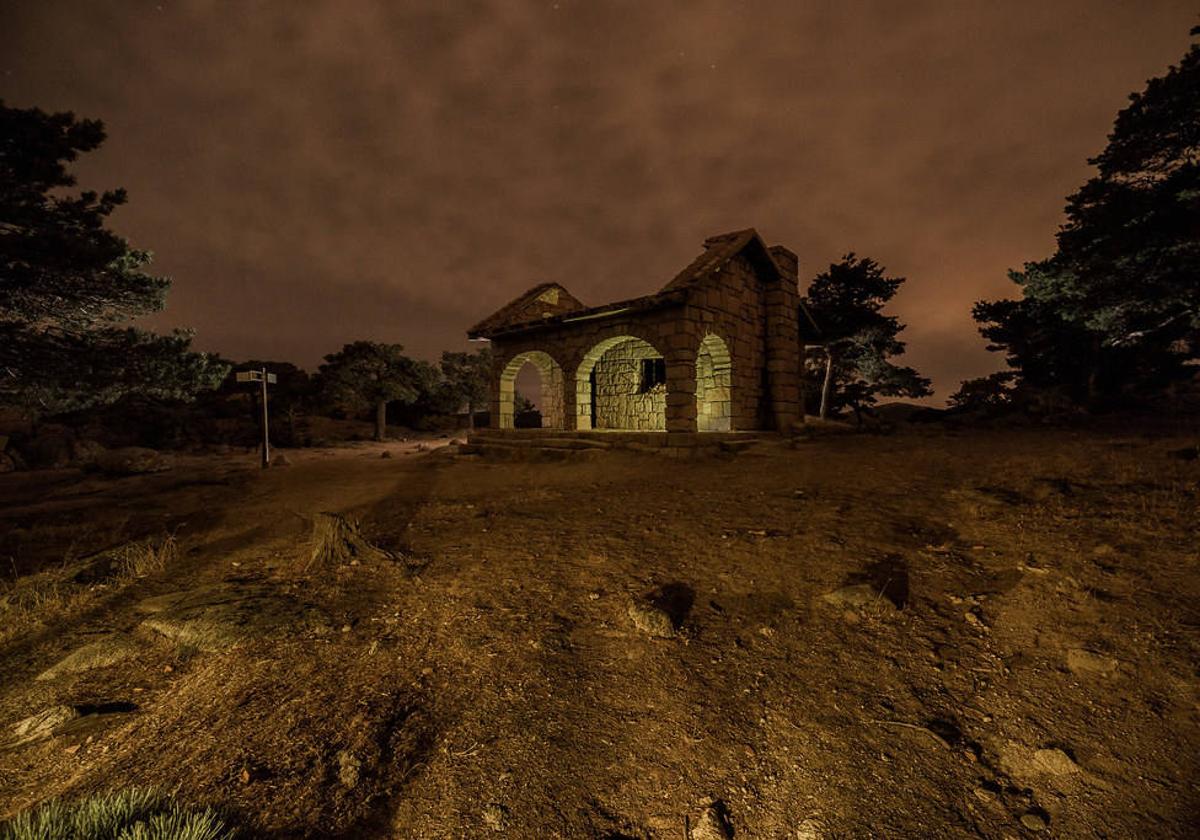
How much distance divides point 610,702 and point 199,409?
2788cm

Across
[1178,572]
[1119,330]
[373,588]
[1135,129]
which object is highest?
[1135,129]

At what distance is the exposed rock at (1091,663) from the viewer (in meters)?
2.54

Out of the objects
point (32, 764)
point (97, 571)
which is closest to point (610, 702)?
point (32, 764)

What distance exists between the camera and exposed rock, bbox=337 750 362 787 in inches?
81.1

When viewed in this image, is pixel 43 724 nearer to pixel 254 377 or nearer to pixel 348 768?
pixel 348 768

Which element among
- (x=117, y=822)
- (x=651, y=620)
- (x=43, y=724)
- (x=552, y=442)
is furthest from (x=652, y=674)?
(x=552, y=442)

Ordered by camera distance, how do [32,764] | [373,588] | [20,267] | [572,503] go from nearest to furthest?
[32,764] → [373,588] → [572,503] → [20,267]

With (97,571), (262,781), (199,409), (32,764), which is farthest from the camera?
(199,409)

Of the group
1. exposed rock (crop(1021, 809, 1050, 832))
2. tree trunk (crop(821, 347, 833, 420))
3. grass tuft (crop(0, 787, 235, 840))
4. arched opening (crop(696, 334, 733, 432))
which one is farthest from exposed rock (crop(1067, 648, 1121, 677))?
tree trunk (crop(821, 347, 833, 420))

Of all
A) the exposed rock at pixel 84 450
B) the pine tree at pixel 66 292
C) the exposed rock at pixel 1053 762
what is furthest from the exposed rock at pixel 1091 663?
the exposed rock at pixel 84 450

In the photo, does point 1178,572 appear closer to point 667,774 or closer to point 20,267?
point 667,774

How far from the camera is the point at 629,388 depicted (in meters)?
16.9

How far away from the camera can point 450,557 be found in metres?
4.41

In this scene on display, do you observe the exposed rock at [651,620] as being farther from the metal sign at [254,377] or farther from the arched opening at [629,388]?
the metal sign at [254,377]
